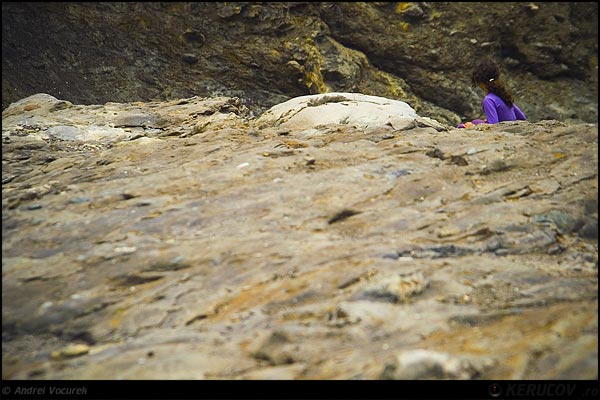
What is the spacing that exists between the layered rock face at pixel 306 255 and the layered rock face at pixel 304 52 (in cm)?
530

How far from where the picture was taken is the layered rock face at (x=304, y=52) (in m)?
11.1

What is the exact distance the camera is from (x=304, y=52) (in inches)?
465

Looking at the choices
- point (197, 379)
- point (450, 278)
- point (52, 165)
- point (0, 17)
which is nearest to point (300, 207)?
point (450, 278)

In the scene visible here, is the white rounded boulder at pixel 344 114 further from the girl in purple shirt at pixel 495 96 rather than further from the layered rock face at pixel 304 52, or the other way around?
the layered rock face at pixel 304 52

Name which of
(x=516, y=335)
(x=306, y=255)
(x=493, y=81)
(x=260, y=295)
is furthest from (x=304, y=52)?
(x=516, y=335)

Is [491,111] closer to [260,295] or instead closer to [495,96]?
[495,96]

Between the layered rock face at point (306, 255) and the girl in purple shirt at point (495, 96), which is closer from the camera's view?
the layered rock face at point (306, 255)

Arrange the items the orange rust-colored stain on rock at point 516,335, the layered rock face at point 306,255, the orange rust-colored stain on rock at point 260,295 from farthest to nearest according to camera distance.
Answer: the orange rust-colored stain on rock at point 260,295 → the layered rock face at point 306,255 → the orange rust-colored stain on rock at point 516,335

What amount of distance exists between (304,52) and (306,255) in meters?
8.44

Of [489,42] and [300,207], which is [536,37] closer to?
[489,42]

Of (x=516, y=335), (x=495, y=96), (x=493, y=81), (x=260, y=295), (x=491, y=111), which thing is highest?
(x=493, y=81)

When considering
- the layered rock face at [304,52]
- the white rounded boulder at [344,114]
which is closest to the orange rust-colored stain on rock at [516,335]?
the white rounded boulder at [344,114]

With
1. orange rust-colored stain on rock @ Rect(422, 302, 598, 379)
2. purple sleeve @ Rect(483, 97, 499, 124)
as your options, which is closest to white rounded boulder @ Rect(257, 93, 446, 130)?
purple sleeve @ Rect(483, 97, 499, 124)

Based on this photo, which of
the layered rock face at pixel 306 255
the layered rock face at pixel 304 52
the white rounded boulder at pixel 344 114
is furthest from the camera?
the layered rock face at pixel 304 52
